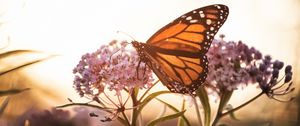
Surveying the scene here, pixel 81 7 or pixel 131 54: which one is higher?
pixel 81 7

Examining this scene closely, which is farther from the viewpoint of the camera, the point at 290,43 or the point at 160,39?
the point at 290,43

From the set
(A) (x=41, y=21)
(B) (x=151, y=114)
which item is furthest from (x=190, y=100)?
(A) (x=41, y=21)

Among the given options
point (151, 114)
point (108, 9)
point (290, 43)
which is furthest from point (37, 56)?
point (290, 43)

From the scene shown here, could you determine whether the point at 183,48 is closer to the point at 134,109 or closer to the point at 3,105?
the point at 134,109

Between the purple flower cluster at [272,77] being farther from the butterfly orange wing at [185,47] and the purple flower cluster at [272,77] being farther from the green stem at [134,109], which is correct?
the green stem at [134,109]

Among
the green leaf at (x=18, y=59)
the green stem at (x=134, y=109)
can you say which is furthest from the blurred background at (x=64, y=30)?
the green stem at (x=134, y=109)

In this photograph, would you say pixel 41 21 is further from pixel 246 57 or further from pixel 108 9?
pixel 246 57

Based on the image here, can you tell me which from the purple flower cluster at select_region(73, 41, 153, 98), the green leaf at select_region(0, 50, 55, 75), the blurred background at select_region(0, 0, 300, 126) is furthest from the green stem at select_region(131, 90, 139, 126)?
the green leaf at select_region(0, 50, 55, 75)

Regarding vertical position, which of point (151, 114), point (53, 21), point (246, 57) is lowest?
point (151, 114)
